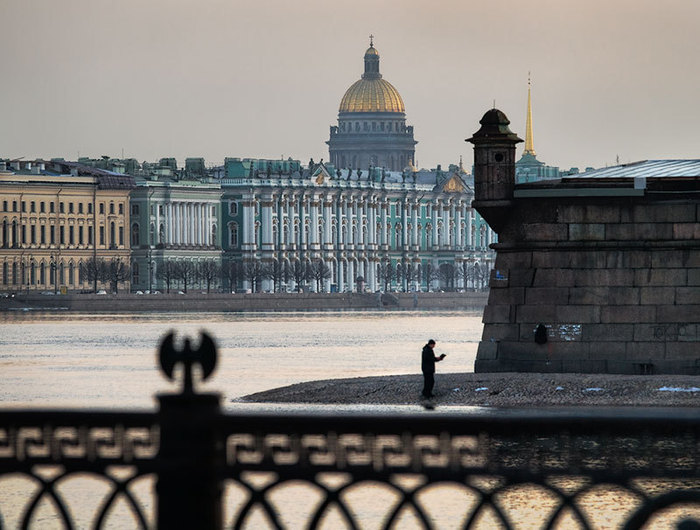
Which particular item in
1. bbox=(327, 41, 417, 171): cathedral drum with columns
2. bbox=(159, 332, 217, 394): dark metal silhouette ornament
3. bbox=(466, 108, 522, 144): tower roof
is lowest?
bbox=(159, 332, 217, 394): dark metal silhouette ornament

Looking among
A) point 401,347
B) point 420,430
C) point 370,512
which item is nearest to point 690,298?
point 370,512

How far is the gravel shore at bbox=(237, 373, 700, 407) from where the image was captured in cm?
2447

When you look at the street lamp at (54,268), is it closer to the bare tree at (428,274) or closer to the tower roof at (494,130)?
the bare tree at (428,274)

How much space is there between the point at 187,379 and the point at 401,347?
55.3 m

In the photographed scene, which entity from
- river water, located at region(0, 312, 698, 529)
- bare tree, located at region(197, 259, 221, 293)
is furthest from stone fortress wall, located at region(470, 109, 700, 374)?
bare tree, located at region(197, 259, 221, 293)

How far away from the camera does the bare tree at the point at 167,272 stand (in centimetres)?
12862

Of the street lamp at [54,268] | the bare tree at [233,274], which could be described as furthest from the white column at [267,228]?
the street lamp at [54,268]

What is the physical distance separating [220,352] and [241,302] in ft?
338

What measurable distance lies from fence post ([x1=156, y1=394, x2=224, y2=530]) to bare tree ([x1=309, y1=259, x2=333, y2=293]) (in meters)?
134

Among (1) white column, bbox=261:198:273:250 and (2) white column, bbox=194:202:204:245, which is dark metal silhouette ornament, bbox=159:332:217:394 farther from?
(1) white column, bbox=261:198:273:250

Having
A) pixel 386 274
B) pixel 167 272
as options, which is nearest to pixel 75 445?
pixel 167 272

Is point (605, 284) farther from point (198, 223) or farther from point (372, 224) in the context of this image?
point (372, 224)

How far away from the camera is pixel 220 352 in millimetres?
16781

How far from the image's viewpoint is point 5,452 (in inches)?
270
